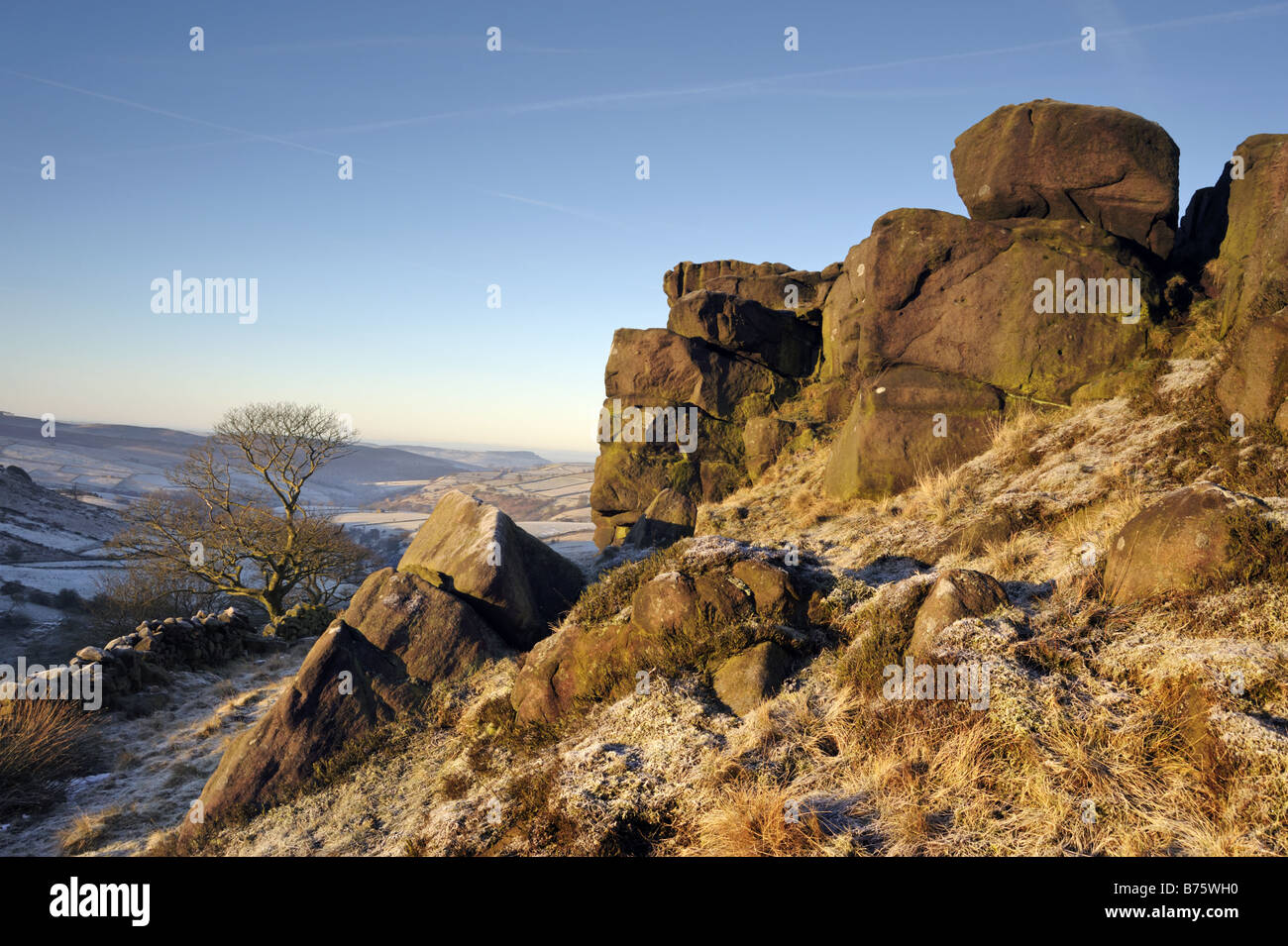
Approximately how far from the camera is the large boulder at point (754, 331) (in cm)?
1845

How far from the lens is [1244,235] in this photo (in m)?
11.8

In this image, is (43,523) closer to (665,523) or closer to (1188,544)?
(665,523)

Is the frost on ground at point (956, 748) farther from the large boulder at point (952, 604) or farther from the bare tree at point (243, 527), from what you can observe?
the bare tree at point (243, 527)

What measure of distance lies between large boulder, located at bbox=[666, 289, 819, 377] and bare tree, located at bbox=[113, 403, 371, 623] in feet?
41.8

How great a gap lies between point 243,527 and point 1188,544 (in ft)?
71.8

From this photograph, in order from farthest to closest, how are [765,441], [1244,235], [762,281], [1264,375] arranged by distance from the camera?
1. [762,281]
2. [765,441]
3. [1244,235]
4. [1264,375]

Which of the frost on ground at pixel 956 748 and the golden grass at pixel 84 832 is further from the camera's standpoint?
the golden grass at pixel 84 832

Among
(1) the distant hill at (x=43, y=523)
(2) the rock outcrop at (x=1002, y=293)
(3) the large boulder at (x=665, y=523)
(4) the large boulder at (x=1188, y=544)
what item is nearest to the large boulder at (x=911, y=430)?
(2) the rock outcrop at (x=1002, y=293)

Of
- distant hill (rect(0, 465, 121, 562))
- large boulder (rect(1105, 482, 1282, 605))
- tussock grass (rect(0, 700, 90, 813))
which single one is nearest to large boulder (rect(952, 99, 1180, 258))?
large boulder (rect(1105, 482, 1282, 605))

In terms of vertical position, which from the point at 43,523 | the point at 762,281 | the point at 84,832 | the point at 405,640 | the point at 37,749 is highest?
the point at 762,281

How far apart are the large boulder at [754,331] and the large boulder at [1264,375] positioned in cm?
1102

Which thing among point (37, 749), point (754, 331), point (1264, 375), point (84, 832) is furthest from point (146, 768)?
point (754, 331)
